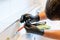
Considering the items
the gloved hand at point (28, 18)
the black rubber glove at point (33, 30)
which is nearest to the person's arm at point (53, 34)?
the black rubber glove at point (33, 30)

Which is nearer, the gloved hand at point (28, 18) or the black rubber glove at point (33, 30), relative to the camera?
the black rubber glove at point (33, 30)

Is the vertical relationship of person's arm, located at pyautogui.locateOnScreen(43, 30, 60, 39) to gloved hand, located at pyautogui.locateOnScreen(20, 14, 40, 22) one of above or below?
below

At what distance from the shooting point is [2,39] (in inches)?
42.1

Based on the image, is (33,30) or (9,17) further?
(9,17)

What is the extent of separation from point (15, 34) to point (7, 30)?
103 mm

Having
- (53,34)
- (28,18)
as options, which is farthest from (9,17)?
(53,34)

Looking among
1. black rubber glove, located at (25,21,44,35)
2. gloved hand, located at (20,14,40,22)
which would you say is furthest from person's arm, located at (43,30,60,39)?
gloved hand, located at (20,14,40,22)

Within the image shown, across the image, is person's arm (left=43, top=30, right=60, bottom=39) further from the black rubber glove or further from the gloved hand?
the gloved hand

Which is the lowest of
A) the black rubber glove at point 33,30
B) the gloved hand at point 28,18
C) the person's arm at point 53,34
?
the person's arm at point 53,34

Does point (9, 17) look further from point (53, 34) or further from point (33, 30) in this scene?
point (53, 34)

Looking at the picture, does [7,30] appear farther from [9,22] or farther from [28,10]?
[28,10]

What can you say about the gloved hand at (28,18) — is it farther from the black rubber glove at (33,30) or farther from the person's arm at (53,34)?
the person's arm at (53,34)

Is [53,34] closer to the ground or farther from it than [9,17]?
closer to the ground

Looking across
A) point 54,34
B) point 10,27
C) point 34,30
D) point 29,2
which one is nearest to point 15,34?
point 10,27
